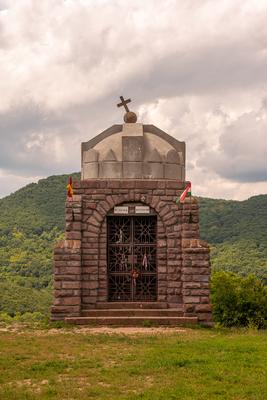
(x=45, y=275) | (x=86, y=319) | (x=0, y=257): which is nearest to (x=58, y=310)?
(x=86, y=319)

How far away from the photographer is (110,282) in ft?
46.0

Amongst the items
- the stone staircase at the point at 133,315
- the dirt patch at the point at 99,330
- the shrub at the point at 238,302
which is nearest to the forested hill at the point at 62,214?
the shrub at the point at 238,302

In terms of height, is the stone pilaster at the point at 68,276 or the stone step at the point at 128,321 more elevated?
the stone pilaster at the point at 68,276

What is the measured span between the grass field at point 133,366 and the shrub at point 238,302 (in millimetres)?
7414

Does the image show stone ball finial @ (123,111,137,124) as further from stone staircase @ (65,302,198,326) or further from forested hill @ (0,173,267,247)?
forested hill @ (0,173,267,247)

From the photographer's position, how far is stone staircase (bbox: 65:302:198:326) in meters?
12.8

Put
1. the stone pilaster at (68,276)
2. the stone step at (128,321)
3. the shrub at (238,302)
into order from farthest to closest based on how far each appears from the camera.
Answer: the shrub at (238,302) < the stone pilaster at (68,276) < the stone step at (128,321)

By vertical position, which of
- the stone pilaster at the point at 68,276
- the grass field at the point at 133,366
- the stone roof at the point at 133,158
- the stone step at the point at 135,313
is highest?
the stone roof at the point at 133,158

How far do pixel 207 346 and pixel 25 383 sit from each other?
3494 millimetres

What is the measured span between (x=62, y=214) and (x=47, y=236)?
5.17 m

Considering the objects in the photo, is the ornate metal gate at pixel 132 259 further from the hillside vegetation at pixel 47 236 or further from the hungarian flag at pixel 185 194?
the hillside vegetation at pixel 47 236

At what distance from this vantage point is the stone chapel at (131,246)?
13.2 m

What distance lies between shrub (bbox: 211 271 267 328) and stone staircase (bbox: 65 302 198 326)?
4.96m

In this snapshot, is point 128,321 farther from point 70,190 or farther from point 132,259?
point 70,190
